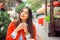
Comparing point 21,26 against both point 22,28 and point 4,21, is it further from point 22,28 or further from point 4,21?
point 4,21

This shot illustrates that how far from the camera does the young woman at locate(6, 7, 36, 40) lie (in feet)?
8.35

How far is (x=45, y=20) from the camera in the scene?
9.01ft

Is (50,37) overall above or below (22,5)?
below

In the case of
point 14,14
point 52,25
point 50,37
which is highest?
point 14,14

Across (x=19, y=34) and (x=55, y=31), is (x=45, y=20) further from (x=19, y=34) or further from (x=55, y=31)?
(x=19, y=34)

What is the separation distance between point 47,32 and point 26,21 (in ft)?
1.42

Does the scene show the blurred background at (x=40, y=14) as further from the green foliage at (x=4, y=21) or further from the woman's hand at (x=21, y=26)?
the woman's hand at (x=21, y=26)

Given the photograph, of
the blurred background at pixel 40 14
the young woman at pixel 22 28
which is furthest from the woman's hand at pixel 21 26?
the blurred background at pixel 40 14

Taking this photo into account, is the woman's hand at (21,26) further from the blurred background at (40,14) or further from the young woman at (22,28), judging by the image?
the blurred background at (40,14)

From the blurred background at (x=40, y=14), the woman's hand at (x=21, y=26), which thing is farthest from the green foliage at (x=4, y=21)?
the woman's hand at (x=21, y=26)

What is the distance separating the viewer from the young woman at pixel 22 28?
254 cm

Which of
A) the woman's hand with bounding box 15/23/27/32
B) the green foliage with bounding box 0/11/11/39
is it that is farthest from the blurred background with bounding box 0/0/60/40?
the woman's hand with bounding box 15/23/27/32

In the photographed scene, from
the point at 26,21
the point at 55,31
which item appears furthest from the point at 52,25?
the point at 26,21

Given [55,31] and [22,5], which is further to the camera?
[55,31]
